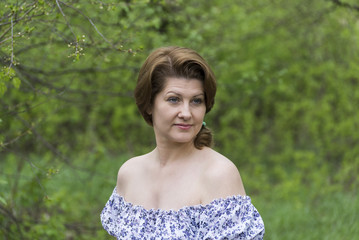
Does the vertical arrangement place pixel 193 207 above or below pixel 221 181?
below

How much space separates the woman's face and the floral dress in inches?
12.2

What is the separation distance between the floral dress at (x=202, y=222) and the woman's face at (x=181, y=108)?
31 centimetres

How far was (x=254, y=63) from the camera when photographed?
736 centimetres

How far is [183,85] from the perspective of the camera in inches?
91.7

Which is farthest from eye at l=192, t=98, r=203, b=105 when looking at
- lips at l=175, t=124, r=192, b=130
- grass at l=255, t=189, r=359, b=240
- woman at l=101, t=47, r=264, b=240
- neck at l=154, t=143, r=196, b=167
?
grass at l=255, t=189, r=359, b=240

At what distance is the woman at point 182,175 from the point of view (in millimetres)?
2250

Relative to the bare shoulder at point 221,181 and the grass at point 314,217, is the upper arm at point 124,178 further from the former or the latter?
the grass at point 314,217

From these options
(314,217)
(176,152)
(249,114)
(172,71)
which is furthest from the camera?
(249,114)

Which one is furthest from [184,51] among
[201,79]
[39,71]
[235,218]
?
[39,71]

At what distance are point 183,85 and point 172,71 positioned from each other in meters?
0.08

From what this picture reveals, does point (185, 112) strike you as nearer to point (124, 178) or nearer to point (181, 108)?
point (181, 108)

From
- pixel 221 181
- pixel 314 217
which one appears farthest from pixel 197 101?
pixel 314 217

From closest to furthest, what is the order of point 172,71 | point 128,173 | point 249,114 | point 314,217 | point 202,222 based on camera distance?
point 202,222 → point 172,71 → point 128,173 → point 314,217 → point 249,114

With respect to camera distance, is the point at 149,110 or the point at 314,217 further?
the point at 314,217
